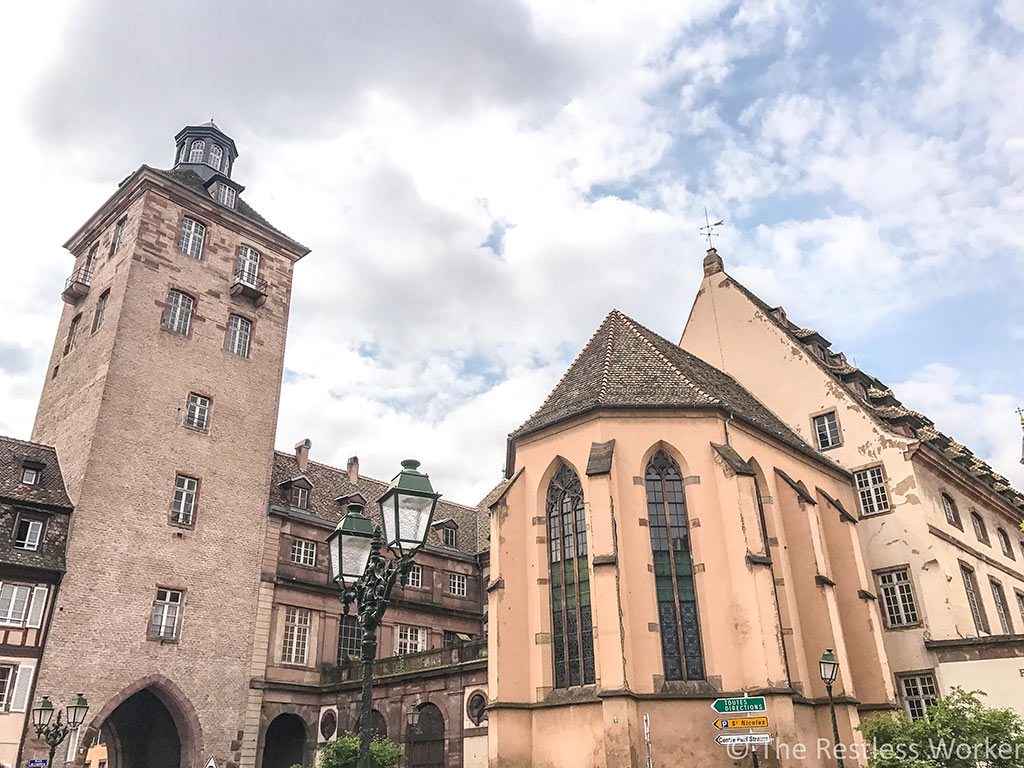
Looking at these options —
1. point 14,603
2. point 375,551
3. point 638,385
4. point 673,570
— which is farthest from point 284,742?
point 375,551

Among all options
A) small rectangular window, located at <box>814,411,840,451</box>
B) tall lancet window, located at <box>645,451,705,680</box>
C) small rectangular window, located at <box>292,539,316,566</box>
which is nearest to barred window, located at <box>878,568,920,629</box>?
small rectangular window, located at <box>814,411,840,451</box>

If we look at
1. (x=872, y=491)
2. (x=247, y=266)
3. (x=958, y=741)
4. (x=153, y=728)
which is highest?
(x=247, y=266)

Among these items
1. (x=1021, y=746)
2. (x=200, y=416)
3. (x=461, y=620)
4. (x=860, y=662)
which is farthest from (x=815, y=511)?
(x=200, y=416)

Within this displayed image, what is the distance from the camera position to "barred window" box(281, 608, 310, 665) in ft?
102

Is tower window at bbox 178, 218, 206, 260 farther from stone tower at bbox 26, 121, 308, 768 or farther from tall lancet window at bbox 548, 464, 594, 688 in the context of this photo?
tall lancet window at bbox 548, 464, 594, 688

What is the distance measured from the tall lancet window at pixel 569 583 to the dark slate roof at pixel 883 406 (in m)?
11.7

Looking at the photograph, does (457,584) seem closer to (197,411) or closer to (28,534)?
(197,411)

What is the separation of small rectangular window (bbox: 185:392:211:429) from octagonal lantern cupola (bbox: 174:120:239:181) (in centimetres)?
1178

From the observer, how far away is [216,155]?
38344 mm

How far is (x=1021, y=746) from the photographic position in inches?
615

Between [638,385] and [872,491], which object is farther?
[872,491]

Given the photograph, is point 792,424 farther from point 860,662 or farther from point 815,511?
point 860,662

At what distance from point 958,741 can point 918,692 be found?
8.70 meters

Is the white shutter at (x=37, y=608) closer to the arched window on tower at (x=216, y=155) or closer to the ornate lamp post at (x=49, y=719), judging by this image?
the ornate lamp post at (x=49, y=719)
